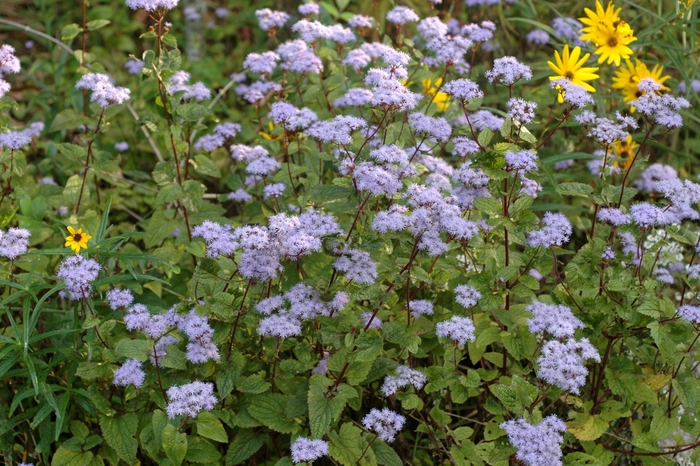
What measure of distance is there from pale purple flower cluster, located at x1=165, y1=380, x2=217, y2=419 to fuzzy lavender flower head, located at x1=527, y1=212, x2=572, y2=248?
1303 millimetres

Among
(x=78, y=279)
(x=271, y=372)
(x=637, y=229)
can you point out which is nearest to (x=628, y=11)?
(x=637, y=229)

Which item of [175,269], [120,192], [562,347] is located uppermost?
[562,347]

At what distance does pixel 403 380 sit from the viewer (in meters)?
2.86

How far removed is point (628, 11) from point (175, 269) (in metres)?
4.48

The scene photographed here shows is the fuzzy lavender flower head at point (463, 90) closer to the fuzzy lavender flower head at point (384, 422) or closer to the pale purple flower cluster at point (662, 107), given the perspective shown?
the pale purple flower cluster at point (662, 107)

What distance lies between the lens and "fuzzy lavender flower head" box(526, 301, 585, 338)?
2.70m

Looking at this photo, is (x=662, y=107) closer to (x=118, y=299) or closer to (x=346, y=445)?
(x=346, y=445)

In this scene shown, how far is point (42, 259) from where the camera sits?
12.2 ft

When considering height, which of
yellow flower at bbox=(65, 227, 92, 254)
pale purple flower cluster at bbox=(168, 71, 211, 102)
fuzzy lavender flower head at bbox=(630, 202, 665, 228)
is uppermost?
fuzzy lavender flower head at bbox=(630, 202, 665, 228)

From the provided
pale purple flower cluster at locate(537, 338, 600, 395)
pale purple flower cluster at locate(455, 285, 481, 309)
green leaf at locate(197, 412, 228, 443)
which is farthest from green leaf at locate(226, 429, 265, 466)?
pale purple flower cluster at locate(537, 338, 600, 395)

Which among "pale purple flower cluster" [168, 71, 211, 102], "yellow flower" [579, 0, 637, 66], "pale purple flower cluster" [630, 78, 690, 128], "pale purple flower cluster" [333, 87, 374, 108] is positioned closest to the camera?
"pale purple flower cluster" [630, 78, 690, 128]

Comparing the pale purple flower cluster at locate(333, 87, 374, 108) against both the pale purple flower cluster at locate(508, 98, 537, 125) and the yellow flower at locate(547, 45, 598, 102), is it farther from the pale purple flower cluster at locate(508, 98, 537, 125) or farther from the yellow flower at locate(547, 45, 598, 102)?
the yellow flower at locate(547, 45, 598, 102)

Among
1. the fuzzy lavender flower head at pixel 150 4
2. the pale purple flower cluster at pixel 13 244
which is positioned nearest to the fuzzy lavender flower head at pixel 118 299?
the pale purple flower cluster at pixel 13 244

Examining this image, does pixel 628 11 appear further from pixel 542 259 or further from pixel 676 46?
pixel 542 259
